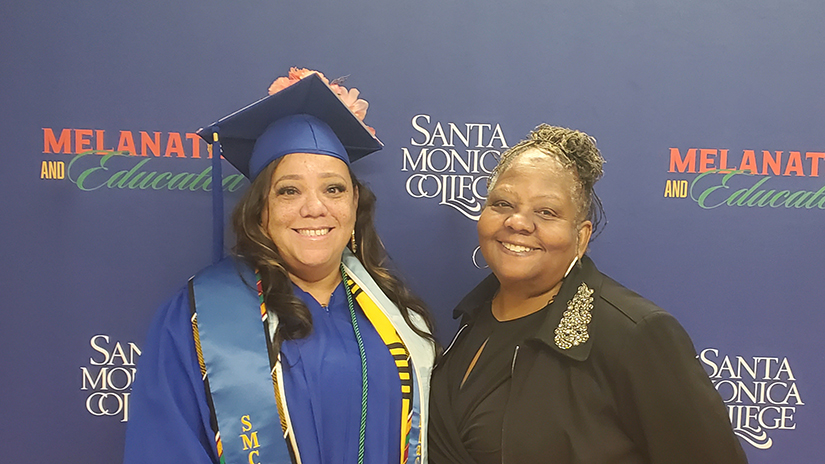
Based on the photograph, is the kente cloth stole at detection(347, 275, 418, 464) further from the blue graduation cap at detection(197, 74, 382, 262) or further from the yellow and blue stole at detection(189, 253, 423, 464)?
the blue graduation cap at detection(197, 74, 382, 262)

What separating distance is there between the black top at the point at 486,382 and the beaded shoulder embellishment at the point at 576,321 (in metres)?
0.10

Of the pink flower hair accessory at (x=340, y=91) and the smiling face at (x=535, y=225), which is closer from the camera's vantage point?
the smiling face at (x=535, y=225)

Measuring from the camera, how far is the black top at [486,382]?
1.44m

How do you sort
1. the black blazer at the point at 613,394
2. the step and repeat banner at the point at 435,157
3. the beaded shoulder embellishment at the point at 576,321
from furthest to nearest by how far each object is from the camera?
the step and repeat banner at the point at 435,157
the beaded shoulder embellishment at the point at 576,321
the black blazer at the point at 613,394

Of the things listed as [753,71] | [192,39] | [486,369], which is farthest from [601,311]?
[192,39]

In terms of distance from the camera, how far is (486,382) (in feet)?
4.93

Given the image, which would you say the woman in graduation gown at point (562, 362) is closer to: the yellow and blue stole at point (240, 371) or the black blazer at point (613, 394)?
the black blazer at point (613, 394)

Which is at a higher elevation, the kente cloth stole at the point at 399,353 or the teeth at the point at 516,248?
the teeth at the point at 516,248

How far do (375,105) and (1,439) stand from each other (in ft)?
6.09

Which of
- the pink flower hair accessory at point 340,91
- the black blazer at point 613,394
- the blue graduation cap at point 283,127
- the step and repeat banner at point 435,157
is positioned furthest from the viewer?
A: the step and repeat banner at point 435,157

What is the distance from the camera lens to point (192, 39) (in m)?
1.94

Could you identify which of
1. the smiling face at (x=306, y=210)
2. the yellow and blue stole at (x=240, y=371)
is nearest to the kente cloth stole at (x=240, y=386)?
the yellow and blue stole at (x=240, y=371)

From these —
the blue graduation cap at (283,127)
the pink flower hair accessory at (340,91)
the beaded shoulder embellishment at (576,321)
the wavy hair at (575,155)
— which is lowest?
the beaded shoulder embellishment at (576,321)

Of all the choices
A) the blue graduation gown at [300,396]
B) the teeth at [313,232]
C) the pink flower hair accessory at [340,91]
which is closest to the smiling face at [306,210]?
the teeth at [313,232]
